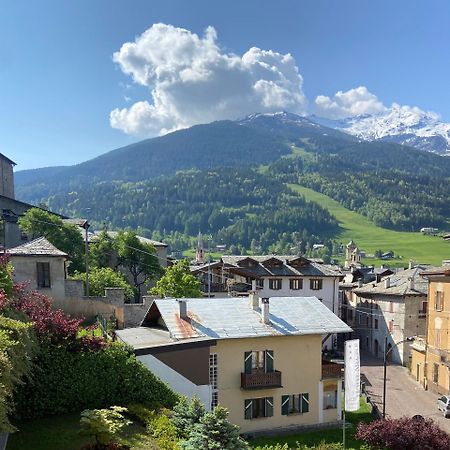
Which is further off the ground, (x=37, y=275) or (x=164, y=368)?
(x=37, y=275)

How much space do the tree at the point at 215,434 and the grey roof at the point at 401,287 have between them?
42.1m

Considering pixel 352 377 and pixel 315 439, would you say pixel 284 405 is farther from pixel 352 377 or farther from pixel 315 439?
pixel 352 377

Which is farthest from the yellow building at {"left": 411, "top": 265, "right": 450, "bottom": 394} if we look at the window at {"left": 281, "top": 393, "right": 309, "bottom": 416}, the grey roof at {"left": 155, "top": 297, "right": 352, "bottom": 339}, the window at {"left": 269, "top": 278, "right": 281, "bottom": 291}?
the window at {"left": 269, "top": 278, "right": 281, "bottom": 291}

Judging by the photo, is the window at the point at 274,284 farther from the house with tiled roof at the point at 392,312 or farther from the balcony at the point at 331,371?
the balcony at the point at 331,371

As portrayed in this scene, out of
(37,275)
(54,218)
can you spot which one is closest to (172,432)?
(37,275)

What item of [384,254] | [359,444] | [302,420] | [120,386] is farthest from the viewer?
[384,254]

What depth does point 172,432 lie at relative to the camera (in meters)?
17.0

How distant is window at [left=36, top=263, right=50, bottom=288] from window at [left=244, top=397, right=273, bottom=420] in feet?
54.3

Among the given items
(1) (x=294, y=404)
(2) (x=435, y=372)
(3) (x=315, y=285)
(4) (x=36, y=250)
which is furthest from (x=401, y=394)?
(4) (x=36, y=250)

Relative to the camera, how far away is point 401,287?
2195 inches

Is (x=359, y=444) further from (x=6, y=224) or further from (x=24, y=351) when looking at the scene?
(x=6, y=224)

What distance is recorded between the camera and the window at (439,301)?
133ft

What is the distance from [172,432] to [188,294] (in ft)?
83.6

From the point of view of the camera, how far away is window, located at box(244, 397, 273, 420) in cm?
2678
